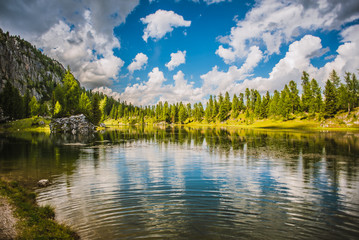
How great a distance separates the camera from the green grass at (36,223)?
7816 mm

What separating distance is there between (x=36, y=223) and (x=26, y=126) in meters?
108

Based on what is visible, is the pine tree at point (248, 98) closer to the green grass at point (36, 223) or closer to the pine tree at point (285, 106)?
the pine tree at point (285, 106)

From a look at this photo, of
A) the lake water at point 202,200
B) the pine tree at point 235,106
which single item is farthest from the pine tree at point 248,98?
the lake water at point 202,200

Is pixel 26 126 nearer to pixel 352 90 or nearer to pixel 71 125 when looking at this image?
pixel 71 125

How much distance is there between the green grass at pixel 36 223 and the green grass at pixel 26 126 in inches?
3705

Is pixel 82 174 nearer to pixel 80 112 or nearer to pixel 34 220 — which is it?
pixel 34 220

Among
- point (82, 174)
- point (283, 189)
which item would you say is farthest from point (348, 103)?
point (82, 174)

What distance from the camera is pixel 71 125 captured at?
87562 millimetres

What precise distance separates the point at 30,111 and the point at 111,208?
139703mm

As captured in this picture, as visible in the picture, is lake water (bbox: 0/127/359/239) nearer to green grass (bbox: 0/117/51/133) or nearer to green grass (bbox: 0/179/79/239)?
green grass (bbox: 0/179/79/239)

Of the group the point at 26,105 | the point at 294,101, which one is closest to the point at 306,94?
the point at 294,101

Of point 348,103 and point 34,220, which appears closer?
point 34,220

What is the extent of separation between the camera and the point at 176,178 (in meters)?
18.1

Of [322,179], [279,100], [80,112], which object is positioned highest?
[279,100]
